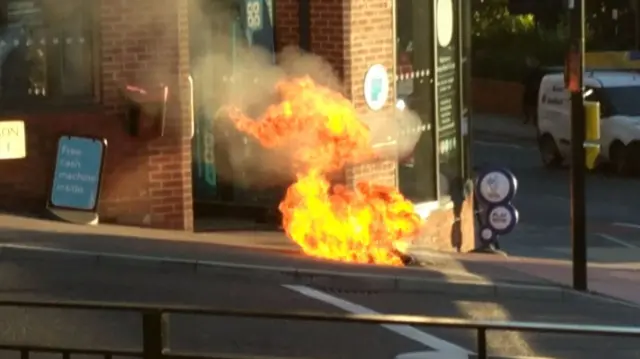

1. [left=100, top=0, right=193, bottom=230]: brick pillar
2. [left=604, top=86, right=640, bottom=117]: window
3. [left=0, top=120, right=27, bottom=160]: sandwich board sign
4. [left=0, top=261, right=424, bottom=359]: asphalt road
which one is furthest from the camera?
[left=604, top=86, right=640, bottom=117]: window

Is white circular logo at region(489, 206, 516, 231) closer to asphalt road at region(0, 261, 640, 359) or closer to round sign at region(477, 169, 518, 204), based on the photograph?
round sign at region(477, 169, 518, 204)

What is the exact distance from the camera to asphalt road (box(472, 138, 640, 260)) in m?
20.5

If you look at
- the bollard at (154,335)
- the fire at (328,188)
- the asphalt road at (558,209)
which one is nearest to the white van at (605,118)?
the asphalt road at (558,209)

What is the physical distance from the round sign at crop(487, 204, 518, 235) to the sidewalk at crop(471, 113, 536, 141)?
1841 cm

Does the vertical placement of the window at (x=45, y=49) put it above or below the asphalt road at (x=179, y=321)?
above

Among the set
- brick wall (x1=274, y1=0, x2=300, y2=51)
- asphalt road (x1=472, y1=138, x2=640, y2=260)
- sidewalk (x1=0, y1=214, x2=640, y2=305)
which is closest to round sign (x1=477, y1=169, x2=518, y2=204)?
sidewalk (x1=0, y1=214, x2=640, y2=305)

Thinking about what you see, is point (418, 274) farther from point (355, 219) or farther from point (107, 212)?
point (107, 212)

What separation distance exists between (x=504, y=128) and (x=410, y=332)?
2731 cm

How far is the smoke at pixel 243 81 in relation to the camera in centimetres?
1530

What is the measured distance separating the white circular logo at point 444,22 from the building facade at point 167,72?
11cm

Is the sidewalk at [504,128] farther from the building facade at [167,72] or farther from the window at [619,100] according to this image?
the building facade at [167,72]

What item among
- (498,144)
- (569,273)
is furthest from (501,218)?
(498,144)

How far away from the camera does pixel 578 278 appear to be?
13758 mm

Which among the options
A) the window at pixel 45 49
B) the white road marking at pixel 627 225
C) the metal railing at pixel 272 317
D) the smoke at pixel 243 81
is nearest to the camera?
the metal railing at pixel 272 317
